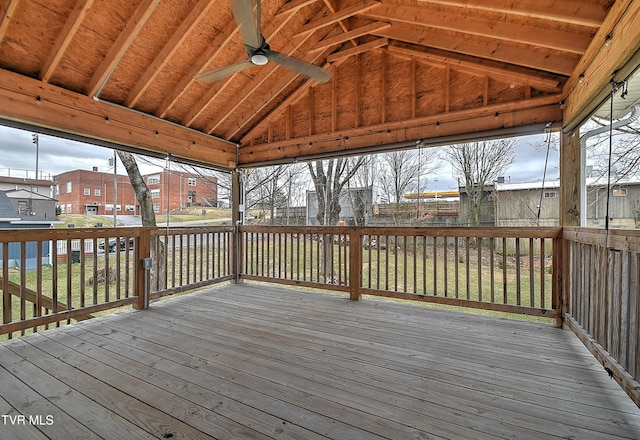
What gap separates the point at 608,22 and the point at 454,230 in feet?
7.51

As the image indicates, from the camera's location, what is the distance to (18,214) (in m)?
3.24

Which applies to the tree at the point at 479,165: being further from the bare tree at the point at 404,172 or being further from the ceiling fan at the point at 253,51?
the ceiling fan at the point at 253,51

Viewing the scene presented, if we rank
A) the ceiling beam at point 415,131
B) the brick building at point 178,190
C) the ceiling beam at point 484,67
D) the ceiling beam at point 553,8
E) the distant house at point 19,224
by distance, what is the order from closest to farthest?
the ceiling beam at point 553,8
the distant house at point 19,224
the ceiling beam at point 484,67
the ceiling beam at point 415,131
the brick building at point 178,190

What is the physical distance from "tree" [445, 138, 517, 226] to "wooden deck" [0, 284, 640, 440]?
2142 mm

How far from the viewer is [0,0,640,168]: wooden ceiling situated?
9.67 feet

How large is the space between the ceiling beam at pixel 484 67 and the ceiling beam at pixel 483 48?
0.46ft

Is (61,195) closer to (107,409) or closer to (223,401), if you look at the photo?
(107,409)

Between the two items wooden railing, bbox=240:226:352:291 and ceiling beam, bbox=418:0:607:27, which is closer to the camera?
ceiling beam, bbox=418:0:607:27

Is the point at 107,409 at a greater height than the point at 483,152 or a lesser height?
lesser

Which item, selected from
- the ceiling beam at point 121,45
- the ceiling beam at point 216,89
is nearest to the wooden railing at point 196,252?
the ceiling beam at point 216,89

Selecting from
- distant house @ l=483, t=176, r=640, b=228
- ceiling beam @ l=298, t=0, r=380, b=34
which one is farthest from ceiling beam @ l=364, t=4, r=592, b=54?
distant house @ l=483, t=176, r=640, b=228

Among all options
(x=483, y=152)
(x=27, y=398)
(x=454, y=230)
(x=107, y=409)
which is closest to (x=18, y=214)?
(x=27, y=398)

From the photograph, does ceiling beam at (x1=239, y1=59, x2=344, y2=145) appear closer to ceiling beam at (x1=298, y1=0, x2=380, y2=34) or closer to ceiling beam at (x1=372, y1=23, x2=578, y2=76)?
ceiling beam at (x1=298, y1=0, x2=380, y2=34)

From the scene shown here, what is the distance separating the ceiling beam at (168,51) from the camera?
3.24m
